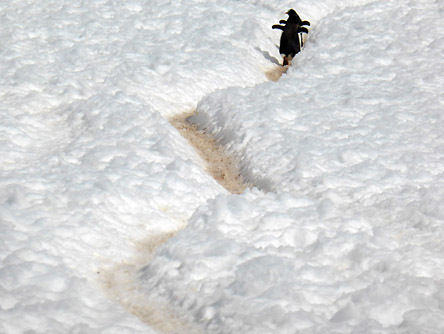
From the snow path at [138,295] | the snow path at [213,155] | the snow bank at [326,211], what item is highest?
A: the snow bank at [326,211]

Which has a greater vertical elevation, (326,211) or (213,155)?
(326,211)

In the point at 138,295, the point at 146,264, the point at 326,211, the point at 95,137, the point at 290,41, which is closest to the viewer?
the point at 138,295

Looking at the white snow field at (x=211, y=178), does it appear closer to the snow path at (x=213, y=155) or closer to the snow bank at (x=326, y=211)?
the snow bank at (x=326, y=211)

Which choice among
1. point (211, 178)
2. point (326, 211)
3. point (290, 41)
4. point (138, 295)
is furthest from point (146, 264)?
point (290, 41)

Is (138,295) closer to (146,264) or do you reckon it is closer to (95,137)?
(146,264)

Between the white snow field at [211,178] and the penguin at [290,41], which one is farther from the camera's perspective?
the penguin at [290,41]

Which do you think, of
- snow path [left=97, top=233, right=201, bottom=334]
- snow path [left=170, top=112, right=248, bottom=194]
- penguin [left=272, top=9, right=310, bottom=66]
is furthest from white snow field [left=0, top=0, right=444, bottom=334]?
penguin [left=272, top=9, right=310, bottom=66]

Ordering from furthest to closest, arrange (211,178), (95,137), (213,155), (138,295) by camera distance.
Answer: (213,155) → (95,137) → (211,178) → (138,295)

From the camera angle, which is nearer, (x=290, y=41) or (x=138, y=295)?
(x=138, y=295)

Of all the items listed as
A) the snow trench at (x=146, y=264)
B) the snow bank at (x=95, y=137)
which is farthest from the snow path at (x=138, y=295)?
the snow bank at (x=95, y=137)
